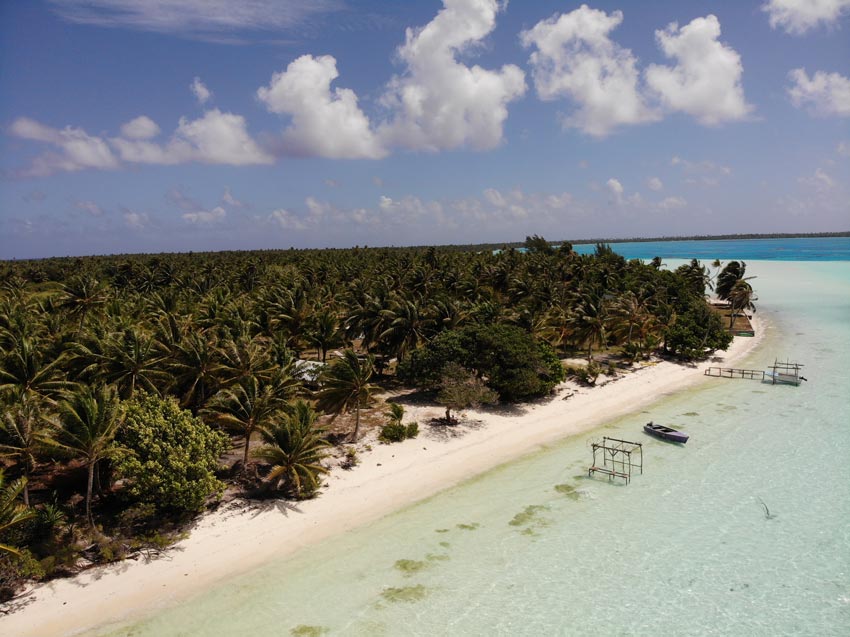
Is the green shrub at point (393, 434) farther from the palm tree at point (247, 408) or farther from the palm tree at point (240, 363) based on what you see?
the palm tree at point (240, 363)

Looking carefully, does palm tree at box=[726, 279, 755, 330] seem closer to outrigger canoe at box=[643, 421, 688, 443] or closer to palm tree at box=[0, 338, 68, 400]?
outrigger canoe at box=[643, 421, 688, 443]

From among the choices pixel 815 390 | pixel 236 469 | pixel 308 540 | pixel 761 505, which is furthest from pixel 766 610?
pixel 815 390

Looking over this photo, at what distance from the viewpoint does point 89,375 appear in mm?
29875

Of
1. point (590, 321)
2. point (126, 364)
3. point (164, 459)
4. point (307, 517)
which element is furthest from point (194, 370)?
point (590, 321)

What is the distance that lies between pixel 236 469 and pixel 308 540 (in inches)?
312

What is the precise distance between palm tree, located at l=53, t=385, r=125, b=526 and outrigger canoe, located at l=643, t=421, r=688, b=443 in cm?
3366

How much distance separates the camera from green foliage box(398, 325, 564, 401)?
38.6m

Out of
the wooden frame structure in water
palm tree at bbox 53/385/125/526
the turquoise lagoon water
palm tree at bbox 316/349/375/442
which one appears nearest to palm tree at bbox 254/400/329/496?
the turquoise lagoon water

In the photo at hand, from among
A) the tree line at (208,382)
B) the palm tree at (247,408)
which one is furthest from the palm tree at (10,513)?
the palm tree at (247,408)

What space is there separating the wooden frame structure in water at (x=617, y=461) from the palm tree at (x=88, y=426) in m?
25.7

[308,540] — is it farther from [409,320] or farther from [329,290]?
[329,290]

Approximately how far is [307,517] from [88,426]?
11.0 m

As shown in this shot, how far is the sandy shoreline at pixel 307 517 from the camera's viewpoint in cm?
1923

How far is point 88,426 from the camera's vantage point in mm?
20734
